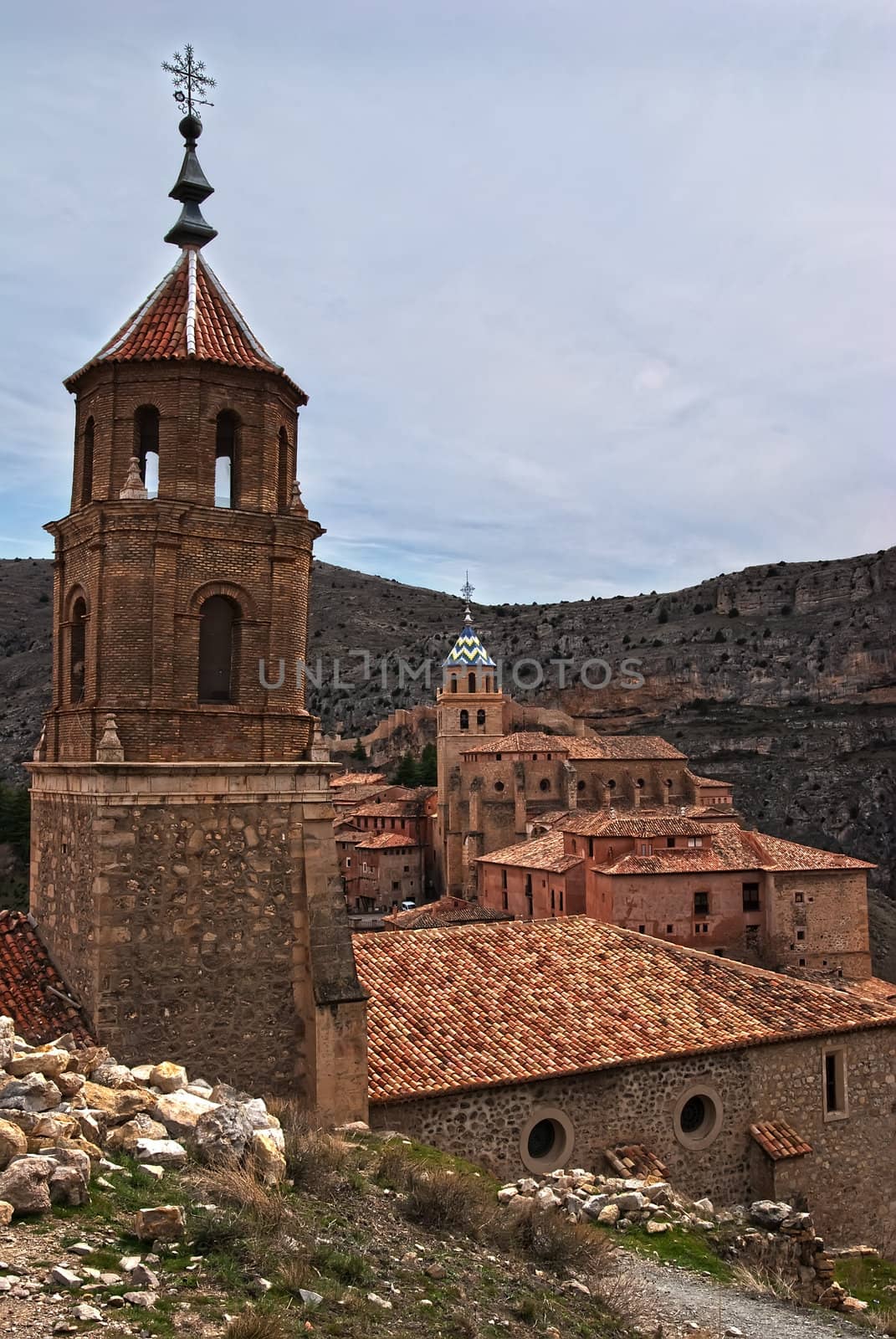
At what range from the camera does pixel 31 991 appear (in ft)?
34.4

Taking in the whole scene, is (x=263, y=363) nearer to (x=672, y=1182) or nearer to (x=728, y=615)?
(x=672, y=1182)

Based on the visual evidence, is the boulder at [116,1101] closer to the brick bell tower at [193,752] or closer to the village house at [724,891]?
the brick bell tower at [193,752]

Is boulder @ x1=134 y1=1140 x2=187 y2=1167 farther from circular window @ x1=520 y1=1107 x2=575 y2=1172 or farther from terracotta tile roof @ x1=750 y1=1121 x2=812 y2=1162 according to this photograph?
terracotta tile roof @ x1=750 y1=1121 x2=812 y2=1162

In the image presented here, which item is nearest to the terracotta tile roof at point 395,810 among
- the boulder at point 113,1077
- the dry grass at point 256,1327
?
the boulder at point 113,1077

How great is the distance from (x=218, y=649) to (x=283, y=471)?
2.30 meters

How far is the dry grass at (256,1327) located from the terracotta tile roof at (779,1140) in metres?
9.33

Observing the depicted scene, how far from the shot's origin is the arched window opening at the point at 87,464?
11609 millimetres

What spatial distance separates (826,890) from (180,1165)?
105ft

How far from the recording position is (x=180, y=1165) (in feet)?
22.9

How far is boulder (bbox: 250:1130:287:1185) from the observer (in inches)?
273

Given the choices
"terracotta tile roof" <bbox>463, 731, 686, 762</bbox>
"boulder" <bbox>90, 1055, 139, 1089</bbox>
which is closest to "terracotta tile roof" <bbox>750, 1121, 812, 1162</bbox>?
"boulder" <bbox>90, 1055, 139, 1089</bbox>

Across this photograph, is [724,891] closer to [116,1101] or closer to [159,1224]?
[116,1101]

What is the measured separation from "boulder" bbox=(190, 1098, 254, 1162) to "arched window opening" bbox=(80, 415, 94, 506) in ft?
23.2

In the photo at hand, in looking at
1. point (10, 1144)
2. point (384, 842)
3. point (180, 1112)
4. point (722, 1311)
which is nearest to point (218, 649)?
point (180, 1112)
